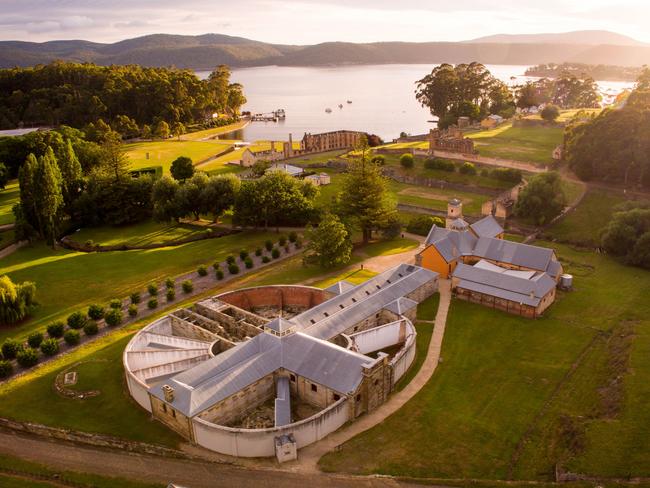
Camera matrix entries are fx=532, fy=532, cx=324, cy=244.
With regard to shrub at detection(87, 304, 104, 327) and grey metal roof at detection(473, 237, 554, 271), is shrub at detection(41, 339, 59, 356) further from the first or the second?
grey metal roof at detection(473, 237, 554, 271)

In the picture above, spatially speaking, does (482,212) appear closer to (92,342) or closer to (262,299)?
(262,299)

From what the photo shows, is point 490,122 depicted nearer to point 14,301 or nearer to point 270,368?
point 270,368

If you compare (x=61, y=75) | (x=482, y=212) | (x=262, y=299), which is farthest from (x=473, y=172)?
(x=61, y=75)

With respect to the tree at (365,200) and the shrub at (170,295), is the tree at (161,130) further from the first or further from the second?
the shrub at (170,295)

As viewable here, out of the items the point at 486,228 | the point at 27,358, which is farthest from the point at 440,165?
the point at 27,358

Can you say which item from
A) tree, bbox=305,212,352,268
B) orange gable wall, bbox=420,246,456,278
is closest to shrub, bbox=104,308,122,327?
tree, bbox=305,212,352,268

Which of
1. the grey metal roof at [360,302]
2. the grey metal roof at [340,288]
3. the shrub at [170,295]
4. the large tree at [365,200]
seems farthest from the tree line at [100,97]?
the grey metal roof at [360,302]
